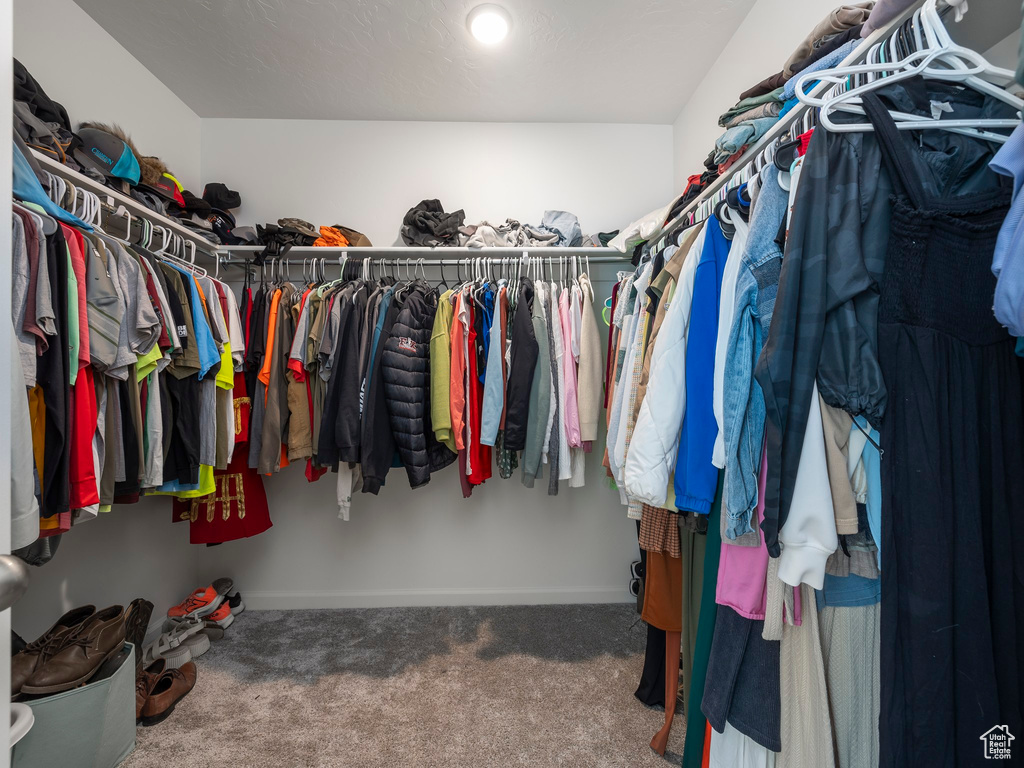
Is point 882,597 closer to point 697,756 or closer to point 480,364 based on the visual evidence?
point 697,756

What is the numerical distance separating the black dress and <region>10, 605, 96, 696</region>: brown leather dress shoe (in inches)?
83.6

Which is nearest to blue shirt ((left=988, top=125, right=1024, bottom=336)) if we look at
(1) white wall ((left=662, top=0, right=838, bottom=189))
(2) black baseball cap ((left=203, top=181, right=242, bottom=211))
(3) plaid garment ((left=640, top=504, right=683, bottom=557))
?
(3) plaid garment ((left=640, top=504, right=683, bottom=557))

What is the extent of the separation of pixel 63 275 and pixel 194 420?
Result: 633 millimetres

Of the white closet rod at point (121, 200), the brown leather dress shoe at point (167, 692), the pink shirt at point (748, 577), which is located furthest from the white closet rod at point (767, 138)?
the brown leather dress shoe at point (167, 692)

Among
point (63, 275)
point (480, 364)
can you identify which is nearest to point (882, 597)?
point (480, 364)

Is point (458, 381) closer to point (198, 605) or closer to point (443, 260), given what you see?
point (443, 260)

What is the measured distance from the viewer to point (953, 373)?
2.35 ft

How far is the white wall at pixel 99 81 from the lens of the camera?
5.13 feet

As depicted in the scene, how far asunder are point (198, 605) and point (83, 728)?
0.89 m

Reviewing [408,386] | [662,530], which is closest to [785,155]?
[662,530]

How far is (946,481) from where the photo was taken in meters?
0.70

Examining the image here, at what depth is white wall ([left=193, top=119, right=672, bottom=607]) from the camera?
7.88ft

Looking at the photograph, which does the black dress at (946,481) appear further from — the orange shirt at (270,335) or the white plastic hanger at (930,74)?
the orange shirt at (270,335)

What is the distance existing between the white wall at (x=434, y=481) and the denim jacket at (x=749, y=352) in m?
1.48
